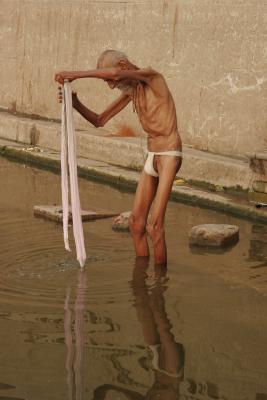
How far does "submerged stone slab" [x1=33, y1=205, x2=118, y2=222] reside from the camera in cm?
1065

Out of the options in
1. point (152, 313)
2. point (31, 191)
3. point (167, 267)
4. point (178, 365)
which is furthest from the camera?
point (31, 191)

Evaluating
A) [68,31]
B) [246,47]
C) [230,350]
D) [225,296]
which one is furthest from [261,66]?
[230,350]

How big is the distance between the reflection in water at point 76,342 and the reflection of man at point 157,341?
121mm

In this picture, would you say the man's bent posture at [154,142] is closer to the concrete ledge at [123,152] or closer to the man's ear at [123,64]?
the man's ear at [123,64]

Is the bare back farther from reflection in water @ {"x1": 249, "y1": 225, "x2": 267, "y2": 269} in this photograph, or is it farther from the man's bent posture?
reflection in water @ {"x1": 249, "y1": 225, "x2": 267, "y2": 269}

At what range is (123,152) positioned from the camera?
44.7 feet

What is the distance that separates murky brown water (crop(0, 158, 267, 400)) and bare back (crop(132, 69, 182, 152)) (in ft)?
2.95

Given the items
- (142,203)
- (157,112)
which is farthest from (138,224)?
(157,112)

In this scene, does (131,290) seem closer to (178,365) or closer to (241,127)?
(178,365)

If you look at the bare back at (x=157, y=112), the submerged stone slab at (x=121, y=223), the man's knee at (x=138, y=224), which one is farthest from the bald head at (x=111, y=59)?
the submerged stone slab at (x=121, y=223)

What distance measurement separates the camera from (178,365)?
6230 millimetres

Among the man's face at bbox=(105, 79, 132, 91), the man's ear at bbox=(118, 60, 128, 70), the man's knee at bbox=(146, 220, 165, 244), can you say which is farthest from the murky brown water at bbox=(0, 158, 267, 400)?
the man's ear at bbox=(118, 60, 128, 70)

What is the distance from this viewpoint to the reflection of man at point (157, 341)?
5770 mm

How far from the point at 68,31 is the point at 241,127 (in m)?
3.92
